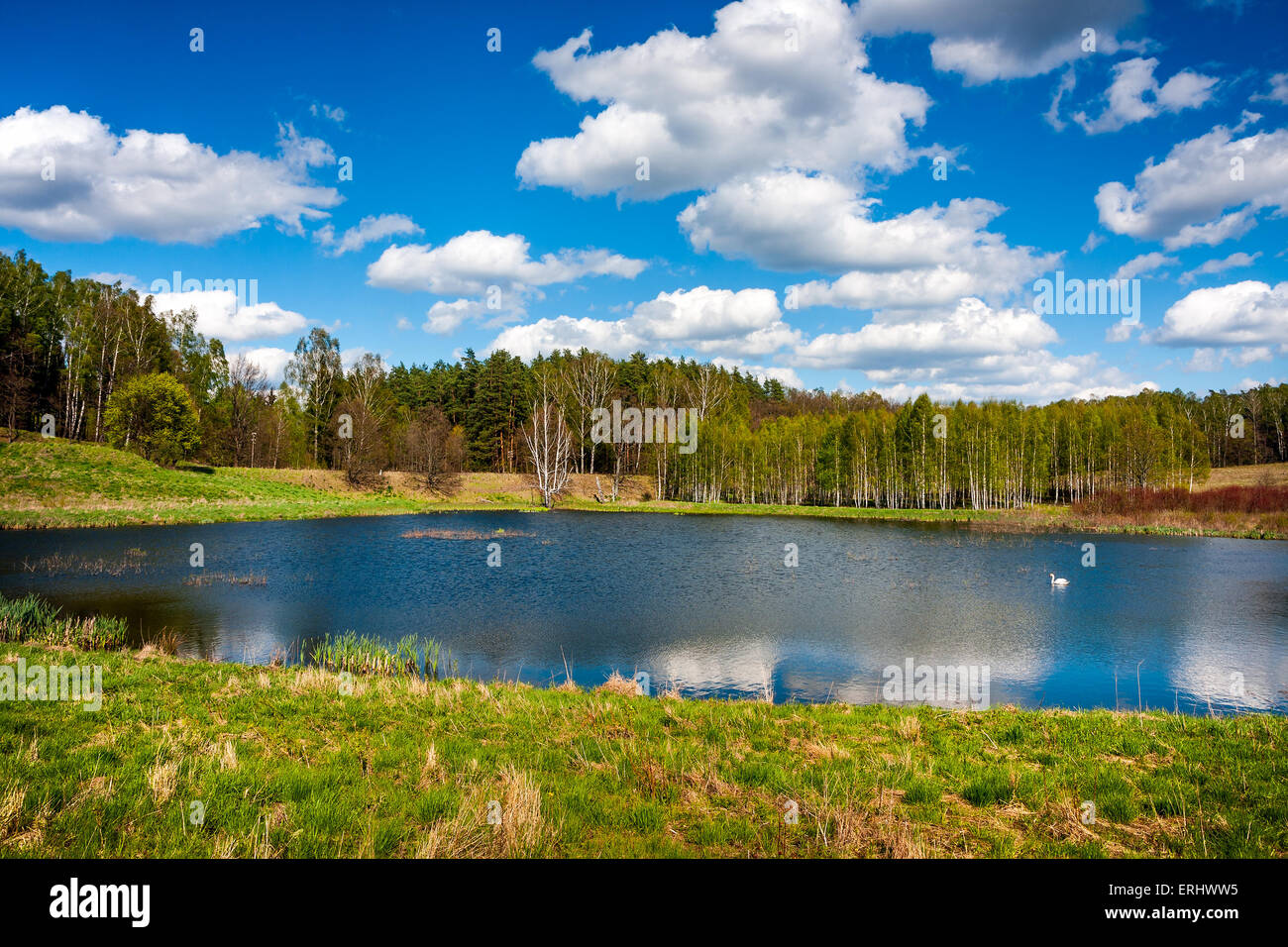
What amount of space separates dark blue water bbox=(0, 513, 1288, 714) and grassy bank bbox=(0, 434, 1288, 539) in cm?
711

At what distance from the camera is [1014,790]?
7.21 meters

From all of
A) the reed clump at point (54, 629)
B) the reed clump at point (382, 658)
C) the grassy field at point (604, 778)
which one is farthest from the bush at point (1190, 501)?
the reed clump at point (54, 629)

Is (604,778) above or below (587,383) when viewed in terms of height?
below

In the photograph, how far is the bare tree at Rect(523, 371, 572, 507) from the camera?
220 ft

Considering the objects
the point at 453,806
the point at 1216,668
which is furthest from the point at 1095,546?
Answer: the point at 453,806

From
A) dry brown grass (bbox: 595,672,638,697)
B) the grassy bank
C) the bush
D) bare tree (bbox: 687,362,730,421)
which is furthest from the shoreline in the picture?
dry brown grass (bbox: 595,672,638,697)

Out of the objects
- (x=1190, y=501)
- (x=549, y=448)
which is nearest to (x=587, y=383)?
(x=549, y=448)

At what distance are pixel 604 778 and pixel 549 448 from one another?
65.4m

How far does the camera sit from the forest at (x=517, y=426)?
60875 mm

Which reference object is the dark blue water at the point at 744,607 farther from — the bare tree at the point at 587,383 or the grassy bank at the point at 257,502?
the bare tree at the point at 587,383

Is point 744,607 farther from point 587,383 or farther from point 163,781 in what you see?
point 587,383

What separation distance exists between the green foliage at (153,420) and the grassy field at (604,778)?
55583mm

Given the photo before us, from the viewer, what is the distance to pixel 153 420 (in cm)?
5591

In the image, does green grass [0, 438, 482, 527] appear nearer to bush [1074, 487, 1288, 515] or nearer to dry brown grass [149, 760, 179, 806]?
dry brown grass [149, 760, 179, 806]
